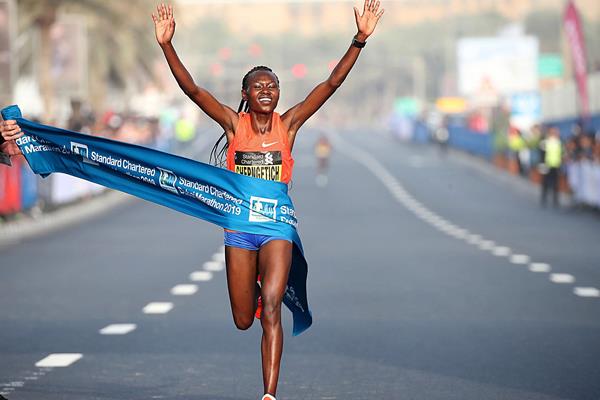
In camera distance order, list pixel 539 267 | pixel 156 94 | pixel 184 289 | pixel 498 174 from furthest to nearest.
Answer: pixel 156 94 < pixel 498 174 < pixel 539 267 < pixel 184 289

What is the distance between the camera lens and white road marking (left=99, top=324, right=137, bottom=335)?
1288 cm

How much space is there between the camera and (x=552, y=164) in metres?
34.7

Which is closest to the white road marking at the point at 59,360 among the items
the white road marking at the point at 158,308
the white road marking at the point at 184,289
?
the white road marking at the point at 158,308

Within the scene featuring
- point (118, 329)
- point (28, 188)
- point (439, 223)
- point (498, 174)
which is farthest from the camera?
point (498, 174)

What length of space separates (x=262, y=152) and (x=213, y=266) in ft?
37.6

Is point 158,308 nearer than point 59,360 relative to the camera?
No

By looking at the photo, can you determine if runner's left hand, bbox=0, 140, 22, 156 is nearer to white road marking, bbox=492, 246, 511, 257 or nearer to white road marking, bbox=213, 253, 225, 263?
white road marking, bbox=213, 253, 225, 263

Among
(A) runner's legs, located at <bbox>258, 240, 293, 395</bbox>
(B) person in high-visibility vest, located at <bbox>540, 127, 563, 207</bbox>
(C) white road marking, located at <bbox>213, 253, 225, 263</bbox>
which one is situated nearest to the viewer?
(A) runner's legs, located at <bbox>258, 240, 293, 395</bbox>

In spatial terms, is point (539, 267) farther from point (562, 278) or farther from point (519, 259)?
point (562, 278)

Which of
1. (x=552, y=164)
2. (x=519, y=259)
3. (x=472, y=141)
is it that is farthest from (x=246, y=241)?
(x=472, y=141)

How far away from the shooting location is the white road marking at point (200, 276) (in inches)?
715

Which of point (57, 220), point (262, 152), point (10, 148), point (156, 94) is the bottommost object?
point (262, 152)

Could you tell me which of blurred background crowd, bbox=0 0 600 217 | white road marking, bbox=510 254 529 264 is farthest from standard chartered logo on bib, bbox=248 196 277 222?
blurred background crowd, bbox=0 0 600 217

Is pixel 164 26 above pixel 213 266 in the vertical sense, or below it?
above
